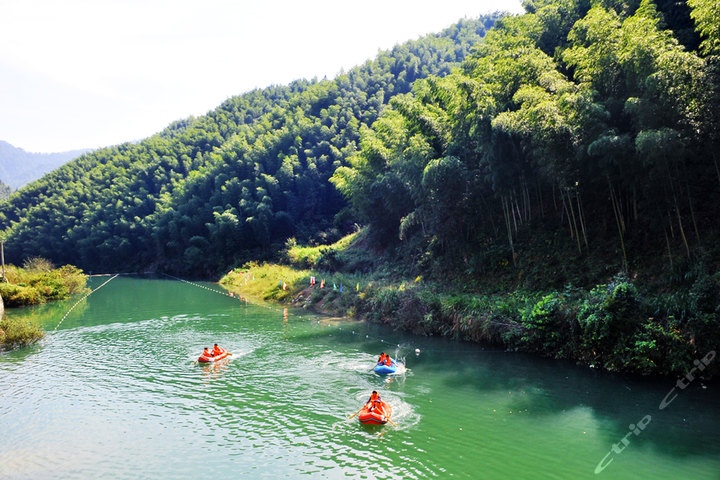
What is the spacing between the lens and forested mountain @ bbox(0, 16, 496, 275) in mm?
57719

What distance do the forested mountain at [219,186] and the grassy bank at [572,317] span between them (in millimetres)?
29856

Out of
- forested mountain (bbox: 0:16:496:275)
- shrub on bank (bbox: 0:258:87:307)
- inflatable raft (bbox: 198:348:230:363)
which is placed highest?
forested mountain (bbox: 0:16:496:275)

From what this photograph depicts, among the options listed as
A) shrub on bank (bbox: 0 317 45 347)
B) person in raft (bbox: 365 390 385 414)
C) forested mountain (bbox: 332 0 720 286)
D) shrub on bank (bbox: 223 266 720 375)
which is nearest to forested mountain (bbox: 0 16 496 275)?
shrub on bank (bbox: 0 317 45 347)

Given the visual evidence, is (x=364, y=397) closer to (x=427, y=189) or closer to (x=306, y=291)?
(x=427, y=189)

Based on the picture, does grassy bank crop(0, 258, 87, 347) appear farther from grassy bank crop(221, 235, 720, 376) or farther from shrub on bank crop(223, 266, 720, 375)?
shrub on bank crop(223, 266, 720, 375)

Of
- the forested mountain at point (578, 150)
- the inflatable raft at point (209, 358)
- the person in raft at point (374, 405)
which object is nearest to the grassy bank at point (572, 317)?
the forested mountain at point (578, 150)

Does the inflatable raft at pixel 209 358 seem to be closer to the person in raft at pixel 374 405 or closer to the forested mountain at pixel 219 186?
the person in raft at pixel 374 405

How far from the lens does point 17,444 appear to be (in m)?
11.6

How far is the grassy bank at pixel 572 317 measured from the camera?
13.4 m

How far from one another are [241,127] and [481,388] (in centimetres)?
8899

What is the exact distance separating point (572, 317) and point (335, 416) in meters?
9.05

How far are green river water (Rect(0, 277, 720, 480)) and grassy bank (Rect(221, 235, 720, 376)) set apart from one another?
0.68m

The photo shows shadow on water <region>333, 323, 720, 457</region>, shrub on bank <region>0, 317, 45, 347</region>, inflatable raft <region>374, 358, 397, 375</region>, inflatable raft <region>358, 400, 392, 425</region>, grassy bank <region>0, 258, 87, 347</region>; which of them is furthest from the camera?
grassy bank <region>0, 258, 87, 347</region>

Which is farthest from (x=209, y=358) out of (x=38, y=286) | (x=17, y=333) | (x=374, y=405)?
(x=38, y=286)
